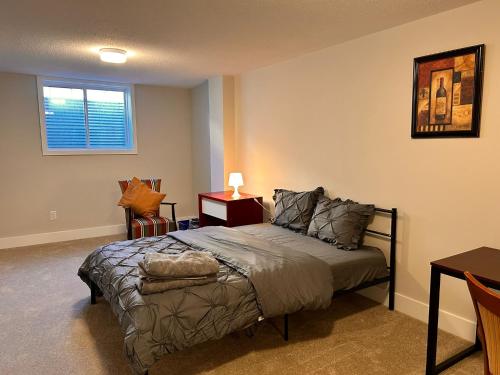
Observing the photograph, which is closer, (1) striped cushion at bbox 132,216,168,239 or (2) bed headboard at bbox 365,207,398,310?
(2) bed headboard at bbox 365,207,398,310

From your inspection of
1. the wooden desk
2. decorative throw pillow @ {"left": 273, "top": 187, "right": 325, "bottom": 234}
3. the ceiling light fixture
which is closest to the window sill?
the ceiling light fixture

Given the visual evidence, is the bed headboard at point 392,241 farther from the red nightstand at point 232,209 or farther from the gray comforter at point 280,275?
the red nightstand at point 232,209

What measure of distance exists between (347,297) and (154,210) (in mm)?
2636

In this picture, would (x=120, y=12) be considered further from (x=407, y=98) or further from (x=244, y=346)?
(x=244, y=346)

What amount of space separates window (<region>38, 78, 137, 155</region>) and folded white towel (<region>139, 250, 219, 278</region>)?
362 cm

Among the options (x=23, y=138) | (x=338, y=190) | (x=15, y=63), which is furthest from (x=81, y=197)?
(x=338, y=190)

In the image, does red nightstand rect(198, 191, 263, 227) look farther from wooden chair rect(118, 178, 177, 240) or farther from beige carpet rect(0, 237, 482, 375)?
beige carpet rect(0, 237, 482, 375)

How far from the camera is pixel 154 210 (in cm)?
464

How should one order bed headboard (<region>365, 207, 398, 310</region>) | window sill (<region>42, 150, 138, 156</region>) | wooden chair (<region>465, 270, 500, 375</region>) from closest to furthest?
wooden chair (<region>465, 270, 500, 375</region>)
bed headboard (<region>365, 207, 398, 310</region>)
window sill (<region>42, 150, 138, 156</region>)

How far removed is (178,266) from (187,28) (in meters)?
1.89

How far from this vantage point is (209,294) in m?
2.15

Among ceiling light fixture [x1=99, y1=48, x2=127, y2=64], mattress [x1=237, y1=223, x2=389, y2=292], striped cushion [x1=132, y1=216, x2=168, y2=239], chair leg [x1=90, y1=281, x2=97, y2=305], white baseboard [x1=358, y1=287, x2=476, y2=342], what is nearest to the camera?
white baseboard [x1=358, y1=287, x2=476, y2=342]

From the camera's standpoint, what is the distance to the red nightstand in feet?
13.5

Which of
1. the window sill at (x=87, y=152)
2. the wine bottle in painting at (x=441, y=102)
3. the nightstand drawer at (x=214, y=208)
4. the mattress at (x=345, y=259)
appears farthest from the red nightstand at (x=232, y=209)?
the wine bottle in painting at (x=441, y=102)
